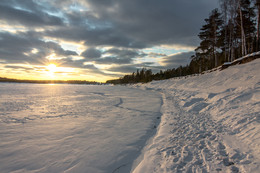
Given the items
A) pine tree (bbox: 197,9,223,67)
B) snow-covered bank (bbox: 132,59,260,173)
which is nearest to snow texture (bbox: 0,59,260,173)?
snow-covered bank (bbox: 132,59,260,173)

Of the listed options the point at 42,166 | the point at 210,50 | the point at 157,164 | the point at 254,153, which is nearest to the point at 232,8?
the point at 210,50

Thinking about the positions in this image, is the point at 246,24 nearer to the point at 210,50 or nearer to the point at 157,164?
the point at 210,50

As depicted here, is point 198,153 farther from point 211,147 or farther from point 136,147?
point 136,147

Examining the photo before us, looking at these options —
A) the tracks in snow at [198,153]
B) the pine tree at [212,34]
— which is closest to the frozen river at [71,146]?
the tracks in snow at [198,153]

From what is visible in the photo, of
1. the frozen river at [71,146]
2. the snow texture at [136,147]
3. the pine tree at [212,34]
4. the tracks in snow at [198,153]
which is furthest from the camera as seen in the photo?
the pine tree at [212,34]

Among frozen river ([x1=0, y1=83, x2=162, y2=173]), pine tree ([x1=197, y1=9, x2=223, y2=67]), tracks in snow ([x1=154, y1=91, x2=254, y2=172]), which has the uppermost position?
pine tree ([x1=197, y1=9, x2=223, y2=67])

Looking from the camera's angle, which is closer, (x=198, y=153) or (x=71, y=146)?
(x=198, y=153)

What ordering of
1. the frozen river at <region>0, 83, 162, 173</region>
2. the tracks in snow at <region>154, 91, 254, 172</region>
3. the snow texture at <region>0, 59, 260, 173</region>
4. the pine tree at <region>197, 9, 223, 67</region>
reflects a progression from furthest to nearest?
1. the pine tree at <region>197, 9, 223, 67</region>
2. the frozen river at <region>0, 83, 162, 173</region>
3. the snow texture at <region>0, 59, 260, 173</region>
4. the tracks in snow at <region>154, 91, 254, 172</region>

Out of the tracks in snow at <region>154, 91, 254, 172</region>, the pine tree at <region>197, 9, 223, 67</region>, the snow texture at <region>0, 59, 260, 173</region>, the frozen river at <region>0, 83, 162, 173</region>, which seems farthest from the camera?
the pine tree at <region>197, 9, 223, 67</region>

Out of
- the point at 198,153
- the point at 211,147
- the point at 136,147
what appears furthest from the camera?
the point at 136,147

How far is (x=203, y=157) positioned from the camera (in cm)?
304

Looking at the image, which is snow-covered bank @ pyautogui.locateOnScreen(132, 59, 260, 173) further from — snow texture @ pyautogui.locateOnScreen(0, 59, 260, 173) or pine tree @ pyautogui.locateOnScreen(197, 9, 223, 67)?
pine tree @ pyautogui.locateOnScreen(197, 9, 223, 67)

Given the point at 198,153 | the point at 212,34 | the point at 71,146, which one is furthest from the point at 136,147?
the point at 212,34

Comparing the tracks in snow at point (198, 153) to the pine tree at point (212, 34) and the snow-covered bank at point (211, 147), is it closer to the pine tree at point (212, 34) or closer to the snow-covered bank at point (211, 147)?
the snow-covered bank at point (211, 147)
